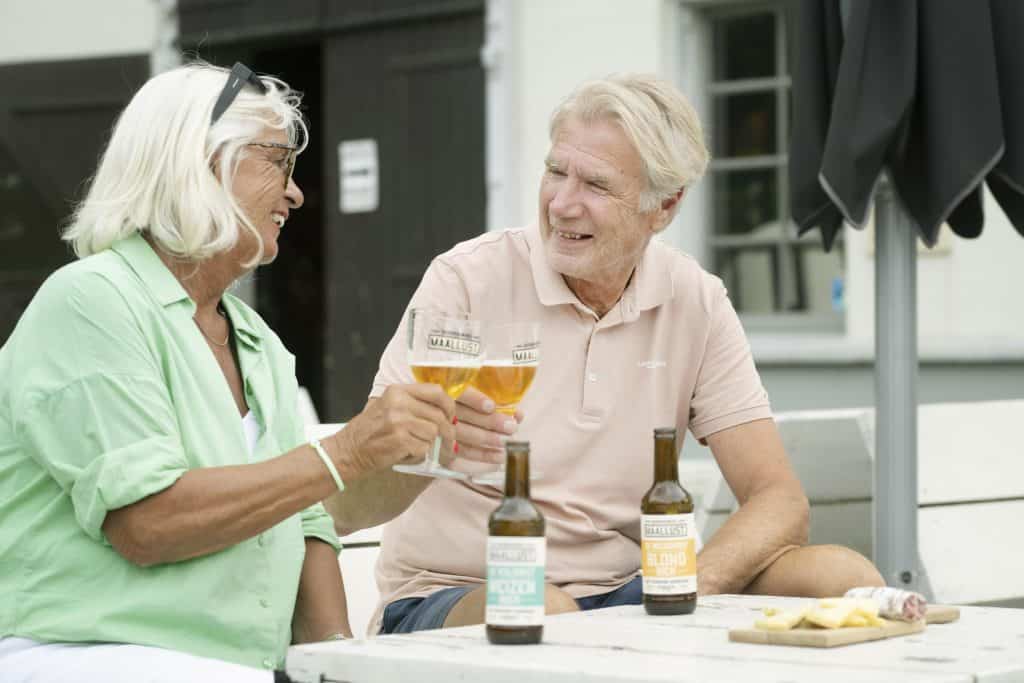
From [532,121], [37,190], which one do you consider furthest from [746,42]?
[37,190]

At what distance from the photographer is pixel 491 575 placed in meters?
2.08

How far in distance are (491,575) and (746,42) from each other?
6.01m

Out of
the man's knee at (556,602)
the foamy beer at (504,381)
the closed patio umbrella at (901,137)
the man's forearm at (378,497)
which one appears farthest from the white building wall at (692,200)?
the foamy beer at (504,381)

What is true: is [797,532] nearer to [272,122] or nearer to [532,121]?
[272,122]

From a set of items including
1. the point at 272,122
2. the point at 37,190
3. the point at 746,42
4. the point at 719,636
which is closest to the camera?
the point at 719,636

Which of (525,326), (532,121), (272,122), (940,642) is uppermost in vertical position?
(532,121)

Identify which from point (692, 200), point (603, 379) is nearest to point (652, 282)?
point (603, 379)

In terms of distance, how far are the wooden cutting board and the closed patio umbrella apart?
6.05 ft

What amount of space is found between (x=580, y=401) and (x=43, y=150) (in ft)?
20.9

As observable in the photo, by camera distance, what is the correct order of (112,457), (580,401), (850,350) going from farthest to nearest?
(850,350)
(580,401)
(112,457)

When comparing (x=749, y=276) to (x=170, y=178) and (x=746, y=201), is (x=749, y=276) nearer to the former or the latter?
(x=746, y=201)

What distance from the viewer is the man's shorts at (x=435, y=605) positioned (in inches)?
113

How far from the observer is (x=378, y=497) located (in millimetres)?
3002

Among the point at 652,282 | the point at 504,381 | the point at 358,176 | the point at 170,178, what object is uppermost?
the point at 358,176
